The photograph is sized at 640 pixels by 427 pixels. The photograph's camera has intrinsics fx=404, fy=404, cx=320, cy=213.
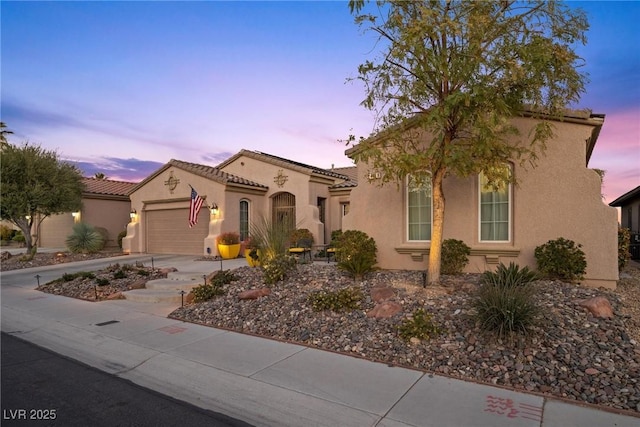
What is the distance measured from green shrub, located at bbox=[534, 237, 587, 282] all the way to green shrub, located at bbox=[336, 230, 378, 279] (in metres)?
3.76

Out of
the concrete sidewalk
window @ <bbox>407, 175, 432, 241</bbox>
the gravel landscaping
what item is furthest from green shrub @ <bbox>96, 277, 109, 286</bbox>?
window @ <bbox>407, 175, 432, 241</bbox>

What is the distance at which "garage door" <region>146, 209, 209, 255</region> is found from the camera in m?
20.0

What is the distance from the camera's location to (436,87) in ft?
26.2

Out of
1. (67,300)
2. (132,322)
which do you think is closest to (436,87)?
(132,322)

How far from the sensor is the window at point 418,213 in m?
10.4

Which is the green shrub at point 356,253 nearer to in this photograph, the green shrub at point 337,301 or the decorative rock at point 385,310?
the green shrub at point 337,301

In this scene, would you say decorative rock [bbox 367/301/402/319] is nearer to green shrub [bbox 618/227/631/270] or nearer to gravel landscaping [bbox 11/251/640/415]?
gravel landscaping [bbox 11/251/640/415]

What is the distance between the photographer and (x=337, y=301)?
24.1ft

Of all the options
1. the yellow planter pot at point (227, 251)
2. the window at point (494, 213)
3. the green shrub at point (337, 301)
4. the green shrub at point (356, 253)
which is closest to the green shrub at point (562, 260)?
the window at point (494, 213)

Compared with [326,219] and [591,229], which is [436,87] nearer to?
[591,229]

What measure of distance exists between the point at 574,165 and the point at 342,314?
622cm

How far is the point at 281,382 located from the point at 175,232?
57.7 ft

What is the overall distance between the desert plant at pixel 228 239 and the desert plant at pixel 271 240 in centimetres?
676

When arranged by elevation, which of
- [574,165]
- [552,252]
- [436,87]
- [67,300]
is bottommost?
[67,300]
